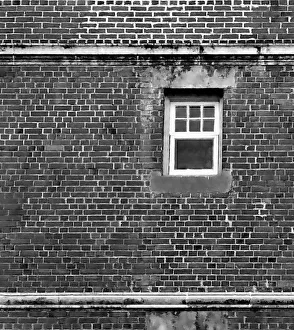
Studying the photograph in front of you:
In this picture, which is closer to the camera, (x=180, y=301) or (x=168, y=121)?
(x=180, y=301)

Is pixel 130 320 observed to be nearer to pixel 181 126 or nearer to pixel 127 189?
pixel 127 189

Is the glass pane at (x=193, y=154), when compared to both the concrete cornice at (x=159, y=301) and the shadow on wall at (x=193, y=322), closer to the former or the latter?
the concrete cornice at (x=159, y=301)

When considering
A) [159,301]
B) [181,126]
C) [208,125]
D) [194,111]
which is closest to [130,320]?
[159,301]

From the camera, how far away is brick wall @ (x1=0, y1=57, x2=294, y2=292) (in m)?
9.87

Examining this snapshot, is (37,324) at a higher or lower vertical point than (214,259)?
lower

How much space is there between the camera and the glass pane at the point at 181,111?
10.4 m

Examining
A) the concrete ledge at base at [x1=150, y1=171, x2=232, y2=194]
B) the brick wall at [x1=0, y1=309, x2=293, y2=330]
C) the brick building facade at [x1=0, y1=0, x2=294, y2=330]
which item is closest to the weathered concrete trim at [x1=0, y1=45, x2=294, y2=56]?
the brick building facade at [x1=0, y1=0, x2=294, y2=330]

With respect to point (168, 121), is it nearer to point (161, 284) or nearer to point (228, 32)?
point (228, 32)

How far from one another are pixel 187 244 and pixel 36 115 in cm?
290

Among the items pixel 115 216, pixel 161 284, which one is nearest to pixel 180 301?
pixel 161 284

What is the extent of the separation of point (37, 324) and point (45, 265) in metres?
0.82

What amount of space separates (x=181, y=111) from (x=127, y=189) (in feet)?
4.73

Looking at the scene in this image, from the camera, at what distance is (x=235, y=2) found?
10367 millimetres

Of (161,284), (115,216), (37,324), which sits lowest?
(37,324)
